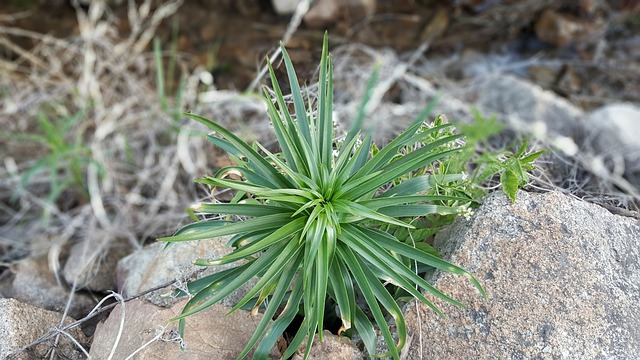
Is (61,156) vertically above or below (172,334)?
below

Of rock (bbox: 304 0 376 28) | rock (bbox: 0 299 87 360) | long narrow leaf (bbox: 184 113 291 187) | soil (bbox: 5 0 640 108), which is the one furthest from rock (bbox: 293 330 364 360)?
rock (bbox: 304 0 376 28)

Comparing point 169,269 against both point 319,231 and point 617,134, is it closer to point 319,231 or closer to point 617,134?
point 319,231

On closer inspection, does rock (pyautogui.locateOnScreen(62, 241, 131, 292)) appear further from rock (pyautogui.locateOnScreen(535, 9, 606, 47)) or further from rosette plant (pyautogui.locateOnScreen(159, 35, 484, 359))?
rock (pyautogui.locateOnScreen(535, 9, 606, 47))

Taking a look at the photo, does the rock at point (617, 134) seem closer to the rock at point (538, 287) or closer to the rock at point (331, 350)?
the rock at point (538, 287)

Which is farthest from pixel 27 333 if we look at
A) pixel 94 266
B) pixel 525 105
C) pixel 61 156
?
pixel 525 105

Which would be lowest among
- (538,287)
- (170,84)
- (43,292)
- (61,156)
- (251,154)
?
(43,292)

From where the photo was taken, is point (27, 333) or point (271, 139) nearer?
point (27, 333)
